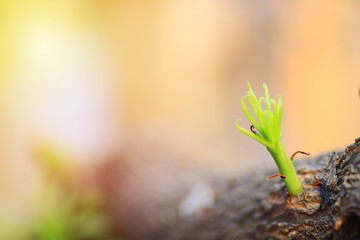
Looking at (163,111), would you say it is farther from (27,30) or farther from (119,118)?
(27,30)

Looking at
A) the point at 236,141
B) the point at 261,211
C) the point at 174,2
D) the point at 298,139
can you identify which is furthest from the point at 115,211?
the point at 174,2

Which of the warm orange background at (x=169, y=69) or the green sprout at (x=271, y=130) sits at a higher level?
the warm orange background at (x=169, y=69)

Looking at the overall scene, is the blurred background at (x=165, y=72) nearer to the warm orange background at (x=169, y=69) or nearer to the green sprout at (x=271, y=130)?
the warm orange background at (x=169, y=69)

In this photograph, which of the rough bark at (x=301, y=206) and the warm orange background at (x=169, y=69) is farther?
the warm orange background at (x=169, y=69)

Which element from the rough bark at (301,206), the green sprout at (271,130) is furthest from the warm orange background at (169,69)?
the green sprout at (271,130)

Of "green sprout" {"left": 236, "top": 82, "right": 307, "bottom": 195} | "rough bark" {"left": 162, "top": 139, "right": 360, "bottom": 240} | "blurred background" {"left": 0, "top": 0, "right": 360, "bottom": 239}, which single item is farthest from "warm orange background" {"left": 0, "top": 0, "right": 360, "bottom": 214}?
"green sprout" {"left": 236, "top": 82, "right": 307, "bottom": 195}

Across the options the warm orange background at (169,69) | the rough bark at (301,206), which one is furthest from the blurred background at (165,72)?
the rough bark at (301,206)

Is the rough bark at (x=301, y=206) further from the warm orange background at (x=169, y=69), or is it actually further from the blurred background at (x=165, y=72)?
the warm orange background at (x=169, y=69)
